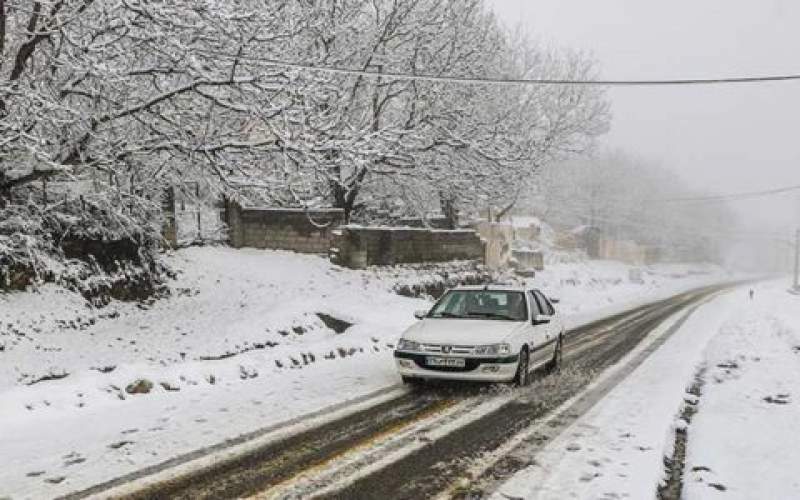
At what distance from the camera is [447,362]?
9258 millimetres

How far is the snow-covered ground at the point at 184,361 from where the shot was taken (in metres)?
6.69

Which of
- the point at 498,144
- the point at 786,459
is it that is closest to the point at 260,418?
the point at 786,459

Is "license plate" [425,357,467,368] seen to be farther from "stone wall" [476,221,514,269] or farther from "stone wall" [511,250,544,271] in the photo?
"stone wall" [511,250,544,271]

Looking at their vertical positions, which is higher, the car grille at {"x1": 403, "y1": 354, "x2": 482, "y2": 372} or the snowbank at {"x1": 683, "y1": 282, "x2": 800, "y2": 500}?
the car grille at {"x1": 403, "y1": 354, "x2": 482, "y2": 372}

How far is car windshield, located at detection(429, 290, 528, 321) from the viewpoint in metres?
10.5

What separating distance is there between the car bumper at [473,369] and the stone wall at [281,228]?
31.1ft

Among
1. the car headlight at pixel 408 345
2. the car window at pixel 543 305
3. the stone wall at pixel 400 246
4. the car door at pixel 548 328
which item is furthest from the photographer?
the stone wall at pixel 400 246

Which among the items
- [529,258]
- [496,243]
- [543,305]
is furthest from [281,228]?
[529,258]

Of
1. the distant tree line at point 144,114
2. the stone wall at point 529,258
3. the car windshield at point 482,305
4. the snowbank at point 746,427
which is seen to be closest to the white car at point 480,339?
the car windshield at point 482,305

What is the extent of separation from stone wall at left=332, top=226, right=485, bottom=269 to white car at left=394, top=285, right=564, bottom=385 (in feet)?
24.6

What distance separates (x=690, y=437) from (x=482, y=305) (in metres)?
4.20

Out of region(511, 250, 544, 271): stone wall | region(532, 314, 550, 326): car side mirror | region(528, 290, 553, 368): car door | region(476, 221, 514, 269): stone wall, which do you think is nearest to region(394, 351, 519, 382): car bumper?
region(528, 290, 553, 368): car door

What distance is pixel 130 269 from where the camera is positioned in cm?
1320

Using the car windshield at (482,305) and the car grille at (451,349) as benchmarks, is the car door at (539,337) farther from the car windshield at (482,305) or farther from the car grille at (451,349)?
the car grille at (451,349)
